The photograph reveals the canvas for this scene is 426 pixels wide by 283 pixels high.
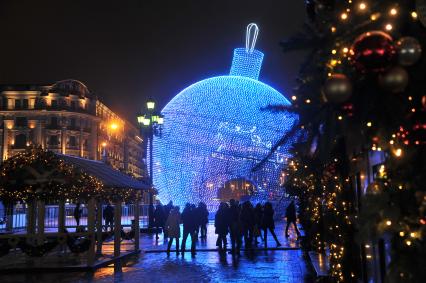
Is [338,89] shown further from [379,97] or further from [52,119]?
[52,119]

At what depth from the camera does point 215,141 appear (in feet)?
98.5

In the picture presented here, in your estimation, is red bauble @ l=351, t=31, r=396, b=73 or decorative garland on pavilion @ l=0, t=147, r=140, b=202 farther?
decorative garland on pavilion @ l=0, t=147, r=140, b=202

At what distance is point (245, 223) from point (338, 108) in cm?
1479

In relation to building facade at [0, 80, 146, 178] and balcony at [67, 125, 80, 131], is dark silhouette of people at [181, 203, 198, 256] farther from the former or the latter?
balcony at [67, 125, 80, 131]

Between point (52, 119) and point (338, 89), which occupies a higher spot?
point (52, 119)

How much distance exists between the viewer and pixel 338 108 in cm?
362

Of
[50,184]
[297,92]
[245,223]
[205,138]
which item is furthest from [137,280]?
[205,138]

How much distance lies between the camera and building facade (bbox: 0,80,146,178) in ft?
284

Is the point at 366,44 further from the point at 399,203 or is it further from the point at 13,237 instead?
the point at 13,237

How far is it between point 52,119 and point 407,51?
90.0 meters

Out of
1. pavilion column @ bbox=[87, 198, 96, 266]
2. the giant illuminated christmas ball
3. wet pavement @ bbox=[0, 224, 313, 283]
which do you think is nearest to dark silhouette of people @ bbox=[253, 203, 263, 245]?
wet pavement @ bbox=[0, 224, 313, 283]

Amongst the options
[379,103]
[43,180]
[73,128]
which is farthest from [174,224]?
[73,128]

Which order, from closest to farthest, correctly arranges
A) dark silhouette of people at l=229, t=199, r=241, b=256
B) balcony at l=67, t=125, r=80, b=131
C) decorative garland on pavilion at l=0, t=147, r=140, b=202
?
decorative garland on pavilion at l=0, t=147, r=140, b=202 → dark silhouette of people at l=229, t=199, r=241, b=256 → balcony at l=67, t=125, r=80, b=131

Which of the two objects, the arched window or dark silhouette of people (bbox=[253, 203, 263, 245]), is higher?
the arched window
